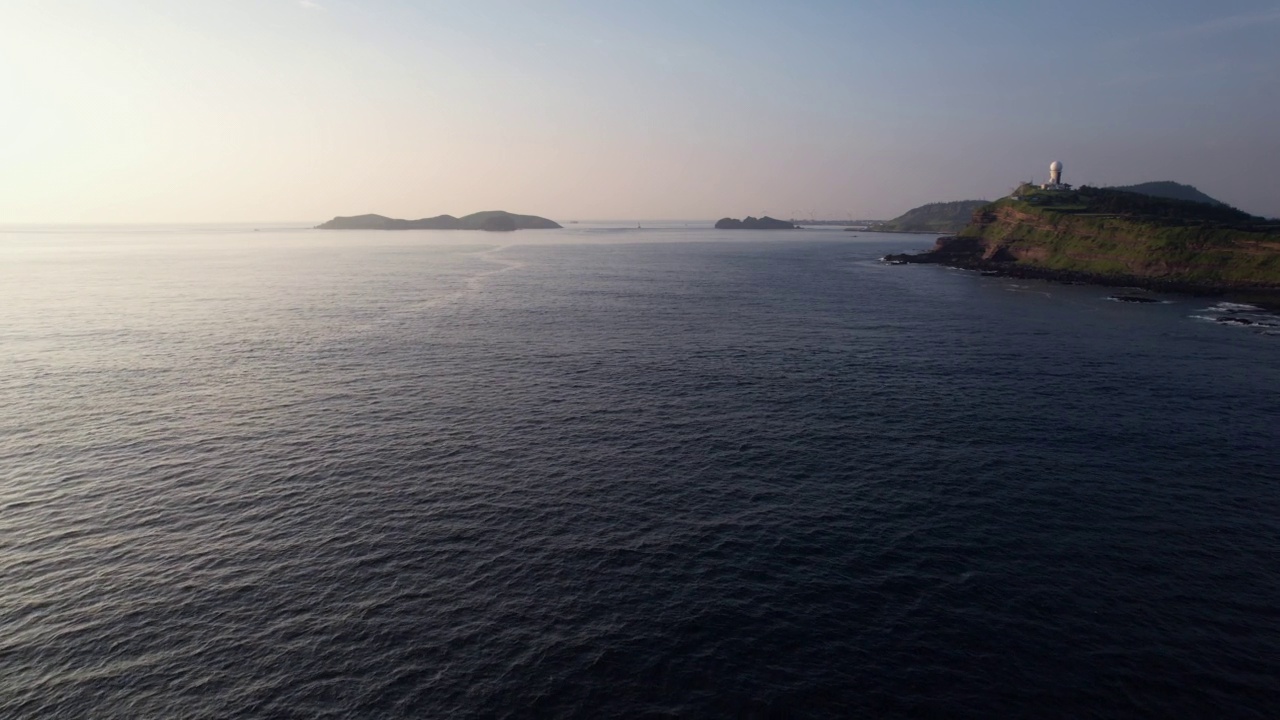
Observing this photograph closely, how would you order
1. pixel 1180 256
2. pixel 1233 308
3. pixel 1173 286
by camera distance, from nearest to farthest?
pixel 1233 308 → pixel 1173 286 → pixel 1180 256

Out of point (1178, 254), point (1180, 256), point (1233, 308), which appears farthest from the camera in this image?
point (1178, 254)

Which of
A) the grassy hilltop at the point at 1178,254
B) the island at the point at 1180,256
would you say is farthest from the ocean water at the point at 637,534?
the grassy hilltop at the point at 1178,254

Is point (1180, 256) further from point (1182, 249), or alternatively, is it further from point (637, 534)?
point (637, 534)

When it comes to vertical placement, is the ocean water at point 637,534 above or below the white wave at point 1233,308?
below

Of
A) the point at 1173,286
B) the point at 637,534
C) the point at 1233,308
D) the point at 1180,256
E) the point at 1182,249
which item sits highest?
the point at 1182,249

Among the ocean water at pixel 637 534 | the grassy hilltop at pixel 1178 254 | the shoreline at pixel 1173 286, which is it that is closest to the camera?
the ocean water at pixel 637 534

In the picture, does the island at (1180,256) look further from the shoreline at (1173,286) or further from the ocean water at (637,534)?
the ocean water at (637,534)

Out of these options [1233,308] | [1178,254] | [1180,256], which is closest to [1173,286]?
[1180,256]

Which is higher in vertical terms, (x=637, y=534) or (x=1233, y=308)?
(x=1233, y=308)

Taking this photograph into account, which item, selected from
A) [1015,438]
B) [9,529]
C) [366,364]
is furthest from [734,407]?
[9,529]

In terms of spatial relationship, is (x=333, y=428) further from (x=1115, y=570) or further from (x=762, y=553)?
(x=1115, y=570)
